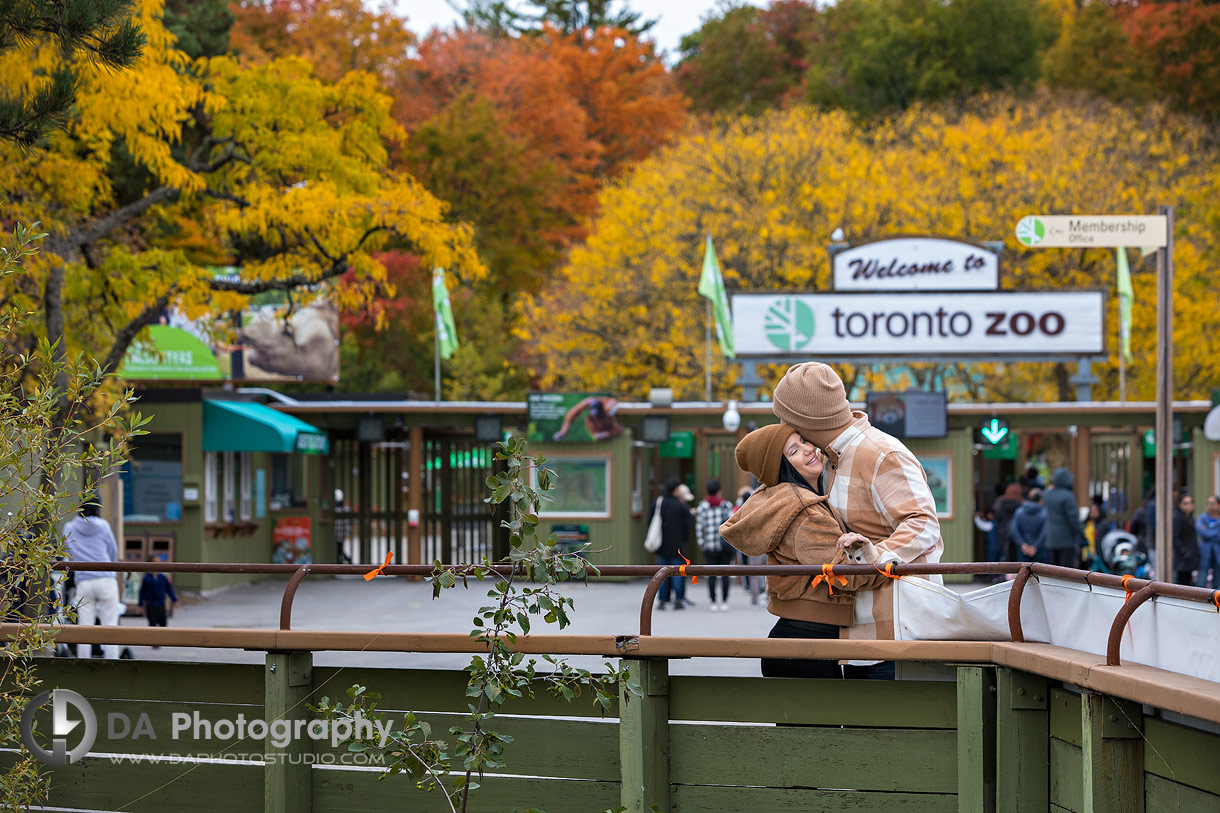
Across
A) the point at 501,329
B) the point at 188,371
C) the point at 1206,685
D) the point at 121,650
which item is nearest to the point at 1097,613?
the point at 1206,685

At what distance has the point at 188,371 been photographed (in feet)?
95.4

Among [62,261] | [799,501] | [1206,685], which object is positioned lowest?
[1206,685]

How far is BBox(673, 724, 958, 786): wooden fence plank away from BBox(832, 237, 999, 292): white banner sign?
61.5ft

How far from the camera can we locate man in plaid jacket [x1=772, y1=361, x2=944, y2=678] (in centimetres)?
464

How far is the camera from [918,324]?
22828mm

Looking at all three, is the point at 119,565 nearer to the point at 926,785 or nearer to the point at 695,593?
the point at 926,785

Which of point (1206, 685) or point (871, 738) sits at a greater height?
point (1206, 685)

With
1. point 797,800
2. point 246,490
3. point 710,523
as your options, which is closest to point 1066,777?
point 797,800

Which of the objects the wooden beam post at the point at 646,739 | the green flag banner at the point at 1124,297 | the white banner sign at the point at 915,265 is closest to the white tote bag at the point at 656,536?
the white banner sign at the point at 915,265

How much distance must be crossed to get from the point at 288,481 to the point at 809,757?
18.4 m

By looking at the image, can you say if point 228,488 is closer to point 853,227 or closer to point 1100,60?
point 853,227

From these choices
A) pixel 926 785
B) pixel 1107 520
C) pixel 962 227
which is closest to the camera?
pixel 926 785

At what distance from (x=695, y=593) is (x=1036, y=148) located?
818 inches

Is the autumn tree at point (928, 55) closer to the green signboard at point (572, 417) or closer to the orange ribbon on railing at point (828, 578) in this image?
the green signboard at point (572, 417)
